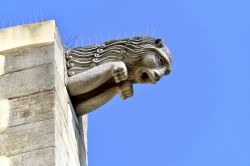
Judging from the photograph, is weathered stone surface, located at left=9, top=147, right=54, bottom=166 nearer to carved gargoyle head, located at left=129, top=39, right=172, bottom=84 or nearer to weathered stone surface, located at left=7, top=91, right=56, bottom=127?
weathered stone surface, located at left=7, top=91, right=56, bottom=127

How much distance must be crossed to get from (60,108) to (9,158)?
2.52 feet

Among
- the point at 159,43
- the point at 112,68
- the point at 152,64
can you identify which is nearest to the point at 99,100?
the point at 112,68

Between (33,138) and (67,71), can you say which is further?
(67,71)

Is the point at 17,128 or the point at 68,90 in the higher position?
the point at 68,90

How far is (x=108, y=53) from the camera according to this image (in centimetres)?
1010

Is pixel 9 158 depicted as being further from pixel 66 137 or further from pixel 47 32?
pixel 47 32

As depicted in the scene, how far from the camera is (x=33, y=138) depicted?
8984 mm

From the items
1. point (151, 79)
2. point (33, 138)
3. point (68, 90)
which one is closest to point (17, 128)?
point (33, 138)

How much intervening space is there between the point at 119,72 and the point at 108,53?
35cm

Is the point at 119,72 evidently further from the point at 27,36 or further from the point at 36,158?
the point at 36,158

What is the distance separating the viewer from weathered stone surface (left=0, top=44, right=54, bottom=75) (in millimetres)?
9648

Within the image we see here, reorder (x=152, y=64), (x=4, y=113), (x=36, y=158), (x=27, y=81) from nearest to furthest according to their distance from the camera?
(x=36, y=158) < (x=4, y=113) < (x=27, y=81) < (x=152, y=64)

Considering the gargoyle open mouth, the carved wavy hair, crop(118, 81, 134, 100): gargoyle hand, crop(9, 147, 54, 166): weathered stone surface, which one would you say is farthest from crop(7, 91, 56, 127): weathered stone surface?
the gargoyle open mouth

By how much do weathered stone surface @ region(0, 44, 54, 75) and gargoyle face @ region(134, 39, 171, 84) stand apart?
91cm
